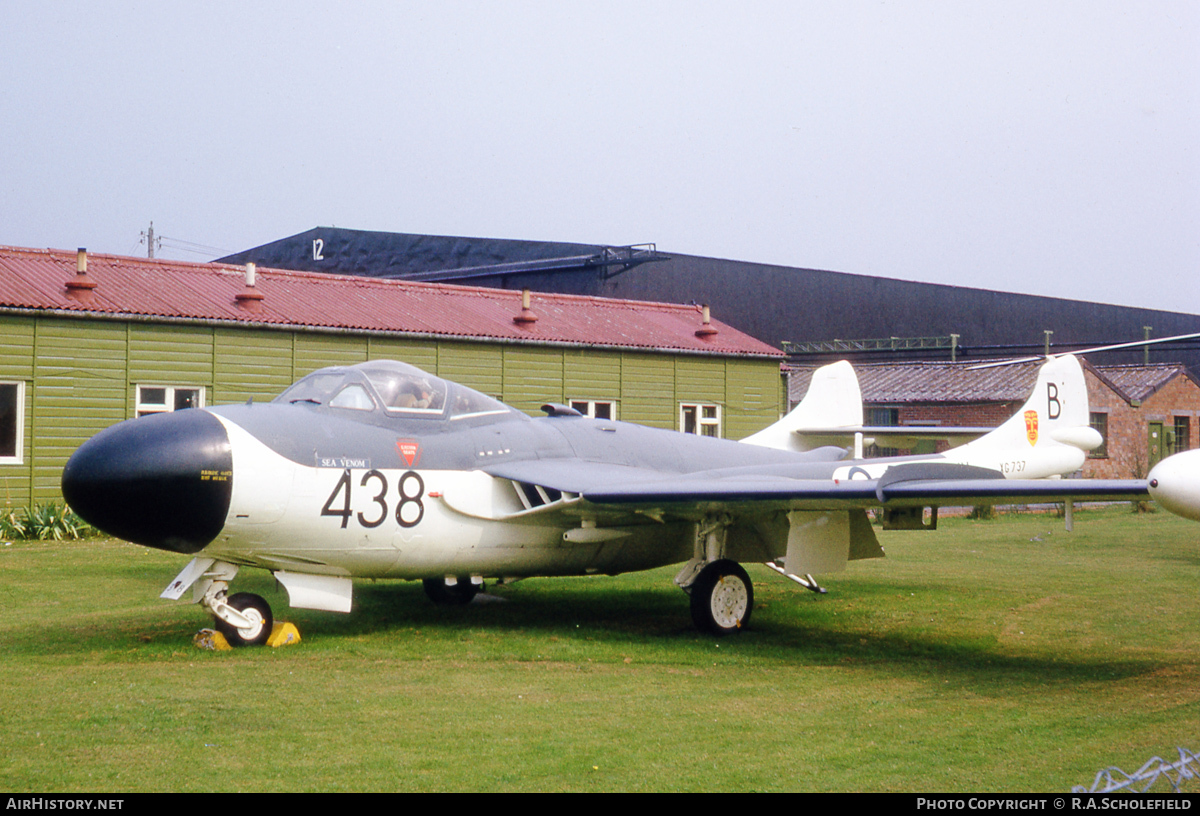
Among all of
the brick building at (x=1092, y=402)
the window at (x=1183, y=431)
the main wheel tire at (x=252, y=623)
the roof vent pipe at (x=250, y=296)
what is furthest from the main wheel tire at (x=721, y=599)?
the window at (x=1183, y=431)

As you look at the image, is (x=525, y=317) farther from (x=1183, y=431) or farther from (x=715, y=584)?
Answer: (x=1183, y=431)

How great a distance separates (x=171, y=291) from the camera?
22.1 meters

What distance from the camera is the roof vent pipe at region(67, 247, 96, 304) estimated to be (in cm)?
2025

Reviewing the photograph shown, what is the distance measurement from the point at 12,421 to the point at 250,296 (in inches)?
192

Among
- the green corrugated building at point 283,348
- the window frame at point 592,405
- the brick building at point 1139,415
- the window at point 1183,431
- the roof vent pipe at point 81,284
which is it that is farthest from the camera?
the window at point 1183,431

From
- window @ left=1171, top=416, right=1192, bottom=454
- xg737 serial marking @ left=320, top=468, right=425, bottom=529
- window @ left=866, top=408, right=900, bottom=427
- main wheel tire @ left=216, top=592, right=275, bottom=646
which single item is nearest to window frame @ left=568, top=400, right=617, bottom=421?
window @ left=866, top=408, right=900, bottom=427

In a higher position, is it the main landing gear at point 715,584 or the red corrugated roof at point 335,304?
the red corrugated roof at point 335,304

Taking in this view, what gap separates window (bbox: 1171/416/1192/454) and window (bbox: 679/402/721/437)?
1713cm

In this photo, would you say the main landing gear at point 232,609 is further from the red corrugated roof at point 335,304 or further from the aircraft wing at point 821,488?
the red corrugated roof at point 335,304

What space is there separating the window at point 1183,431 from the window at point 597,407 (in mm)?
20305

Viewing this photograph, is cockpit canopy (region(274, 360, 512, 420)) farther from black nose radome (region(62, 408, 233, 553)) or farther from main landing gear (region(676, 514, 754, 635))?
main landing gear (region(676, 514, 754, 635))

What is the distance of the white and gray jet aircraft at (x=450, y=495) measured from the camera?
338 inches

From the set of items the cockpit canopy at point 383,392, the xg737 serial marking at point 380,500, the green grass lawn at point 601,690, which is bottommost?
the green grass lawn at point 601,690

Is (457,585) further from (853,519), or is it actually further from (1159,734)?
(1159,734)
